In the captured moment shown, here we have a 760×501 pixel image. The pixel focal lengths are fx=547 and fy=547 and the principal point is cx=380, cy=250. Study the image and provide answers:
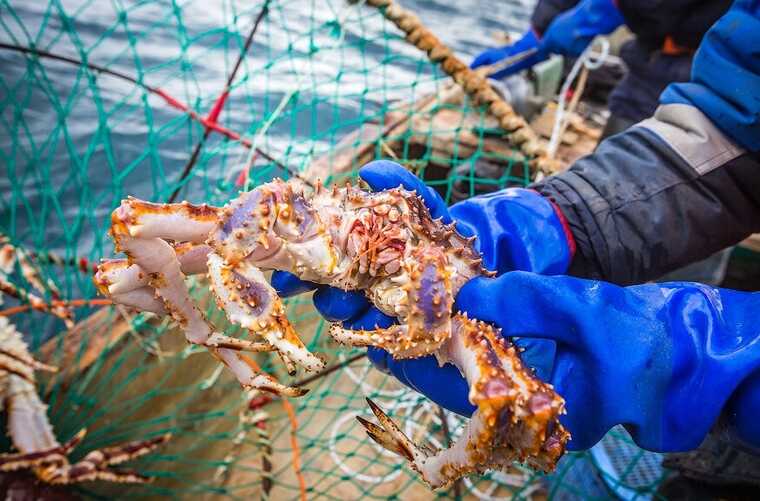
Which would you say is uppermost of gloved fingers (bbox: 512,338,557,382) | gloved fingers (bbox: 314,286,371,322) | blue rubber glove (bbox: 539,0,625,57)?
blue rubber glove (bbox: 539,0,625,57)

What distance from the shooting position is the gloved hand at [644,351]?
136cm

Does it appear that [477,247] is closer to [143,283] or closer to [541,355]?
[541,355]

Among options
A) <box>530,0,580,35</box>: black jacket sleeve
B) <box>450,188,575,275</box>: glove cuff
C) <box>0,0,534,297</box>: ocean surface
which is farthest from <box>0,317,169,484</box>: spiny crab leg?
<box>530,0,580,35</box>: black jacket sleeve

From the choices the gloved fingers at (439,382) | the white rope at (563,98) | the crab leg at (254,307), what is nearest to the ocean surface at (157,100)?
the white rope at (563,98)

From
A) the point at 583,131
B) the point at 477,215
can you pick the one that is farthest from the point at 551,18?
the point at 477,215

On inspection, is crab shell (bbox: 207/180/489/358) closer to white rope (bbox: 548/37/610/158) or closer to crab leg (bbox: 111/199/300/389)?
crab leg (bbox: 111/199/300/389)

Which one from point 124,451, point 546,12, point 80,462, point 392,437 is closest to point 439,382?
point 392,437

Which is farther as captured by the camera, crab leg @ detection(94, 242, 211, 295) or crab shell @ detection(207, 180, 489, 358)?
crab leg @ detection(94, 242, 211, 295)

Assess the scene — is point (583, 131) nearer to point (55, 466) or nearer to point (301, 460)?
point (301, 460)

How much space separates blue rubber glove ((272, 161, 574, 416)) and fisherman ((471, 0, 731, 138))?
6.33 feet

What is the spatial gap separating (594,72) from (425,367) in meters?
6.81

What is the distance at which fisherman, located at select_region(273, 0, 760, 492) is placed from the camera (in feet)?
4.58

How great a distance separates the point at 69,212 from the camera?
14.7ft

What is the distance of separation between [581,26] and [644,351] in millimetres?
3191
